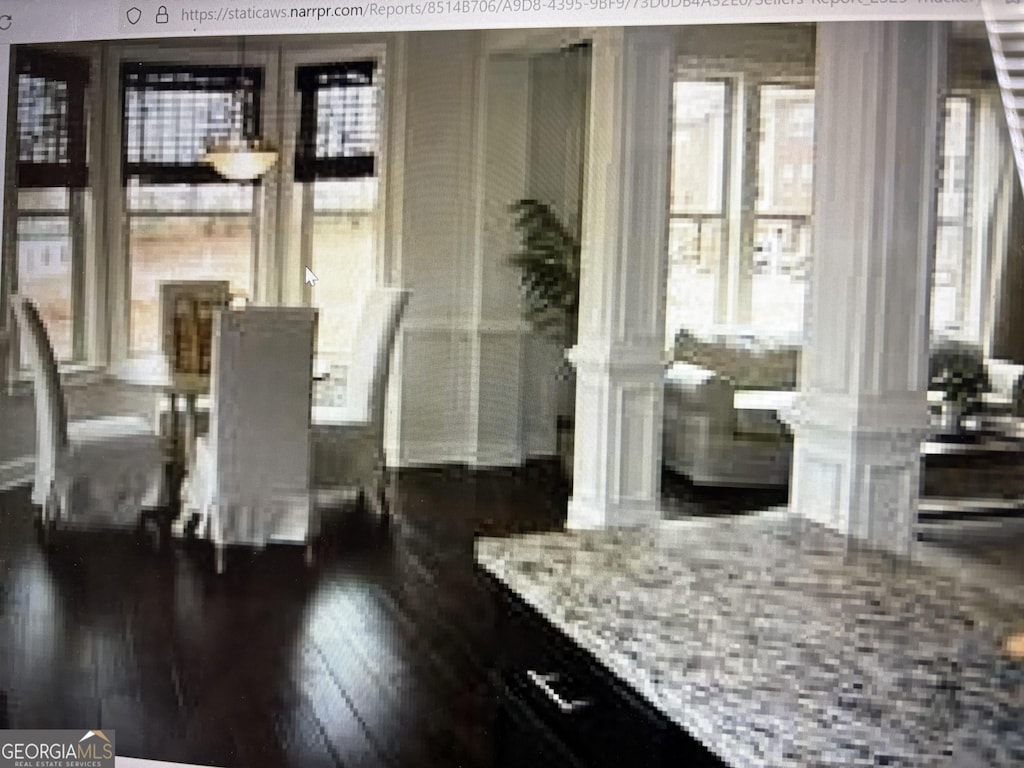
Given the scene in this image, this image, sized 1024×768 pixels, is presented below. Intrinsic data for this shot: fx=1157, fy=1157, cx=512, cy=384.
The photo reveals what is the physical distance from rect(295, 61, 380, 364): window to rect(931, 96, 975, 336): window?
1006mm

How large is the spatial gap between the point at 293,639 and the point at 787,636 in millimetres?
931

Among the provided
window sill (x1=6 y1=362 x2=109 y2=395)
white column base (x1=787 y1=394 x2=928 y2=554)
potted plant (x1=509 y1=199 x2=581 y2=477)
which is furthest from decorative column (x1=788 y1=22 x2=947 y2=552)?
window sill (x1=6 y1=362 x2=109 y2=395)

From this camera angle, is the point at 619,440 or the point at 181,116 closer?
the point at 619,440

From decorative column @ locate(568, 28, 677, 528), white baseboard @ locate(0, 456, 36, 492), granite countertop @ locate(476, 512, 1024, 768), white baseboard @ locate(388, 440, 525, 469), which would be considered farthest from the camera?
white baseboard @ locate(0, 456, 36, 492)

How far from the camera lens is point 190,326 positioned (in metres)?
2.29

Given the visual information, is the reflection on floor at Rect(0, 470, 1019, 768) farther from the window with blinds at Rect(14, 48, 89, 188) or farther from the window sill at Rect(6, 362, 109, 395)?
the window with blinds at Rect(14, 48, 89, 188)

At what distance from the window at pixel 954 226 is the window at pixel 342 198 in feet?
3.30

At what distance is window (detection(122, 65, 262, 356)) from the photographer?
88.6 inches

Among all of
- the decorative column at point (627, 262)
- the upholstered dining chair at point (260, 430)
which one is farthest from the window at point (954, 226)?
the upholstered dining chair at point (260, 430)

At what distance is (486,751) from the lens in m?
2.10

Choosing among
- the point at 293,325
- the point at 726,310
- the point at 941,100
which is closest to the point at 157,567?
the point at 293,325

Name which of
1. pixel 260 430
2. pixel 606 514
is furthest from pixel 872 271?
pixel 260 430

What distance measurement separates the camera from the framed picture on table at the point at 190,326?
2.26 metres

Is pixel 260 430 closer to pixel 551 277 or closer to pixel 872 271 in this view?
pixel 551 277
